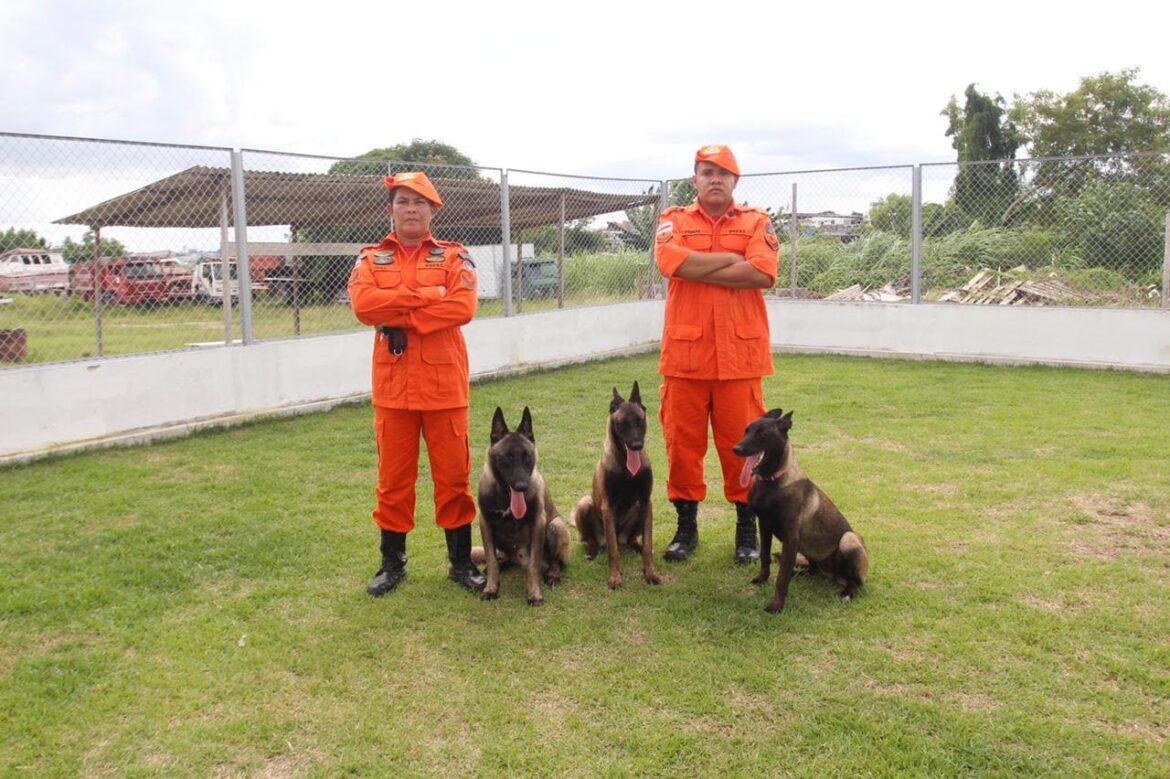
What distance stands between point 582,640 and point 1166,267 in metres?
9.53

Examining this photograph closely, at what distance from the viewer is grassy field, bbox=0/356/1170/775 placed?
2.77 meters

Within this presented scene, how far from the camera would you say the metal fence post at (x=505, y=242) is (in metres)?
10.1

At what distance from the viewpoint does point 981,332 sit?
34.8ft

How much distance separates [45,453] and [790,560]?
5.83 meters

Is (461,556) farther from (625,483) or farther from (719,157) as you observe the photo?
(719,157)

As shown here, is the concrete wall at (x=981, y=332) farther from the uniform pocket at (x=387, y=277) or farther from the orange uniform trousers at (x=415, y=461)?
the uniform pocket at (x=387, y=277)

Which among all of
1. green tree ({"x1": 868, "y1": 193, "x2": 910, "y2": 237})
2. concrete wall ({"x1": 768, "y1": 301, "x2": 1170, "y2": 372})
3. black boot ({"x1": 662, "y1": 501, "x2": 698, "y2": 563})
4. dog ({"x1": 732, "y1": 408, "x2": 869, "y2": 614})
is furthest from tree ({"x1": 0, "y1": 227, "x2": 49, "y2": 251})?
green tree ({"x1": 868, "y1": 193, "x2": 910, "y2": 237})

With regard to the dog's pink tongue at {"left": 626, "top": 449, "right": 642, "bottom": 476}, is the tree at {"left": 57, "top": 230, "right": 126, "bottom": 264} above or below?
above

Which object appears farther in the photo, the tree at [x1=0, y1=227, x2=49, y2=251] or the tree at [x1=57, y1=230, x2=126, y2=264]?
the tree at [x1=57, y1=230, x2=126, y2=264]

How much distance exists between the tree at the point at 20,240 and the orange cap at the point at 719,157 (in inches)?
209

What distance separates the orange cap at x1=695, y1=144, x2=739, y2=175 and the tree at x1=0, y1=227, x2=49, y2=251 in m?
5.32

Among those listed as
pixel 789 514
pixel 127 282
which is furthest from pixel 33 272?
pixel 789 514

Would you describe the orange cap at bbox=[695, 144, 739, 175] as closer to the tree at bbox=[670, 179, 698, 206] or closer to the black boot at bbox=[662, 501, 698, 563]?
the black boot at bbox=[662, 501, 698, 563]

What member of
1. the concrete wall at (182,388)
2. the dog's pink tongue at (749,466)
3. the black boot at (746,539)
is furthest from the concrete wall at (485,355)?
the dog's pink tongue at (749,466)
